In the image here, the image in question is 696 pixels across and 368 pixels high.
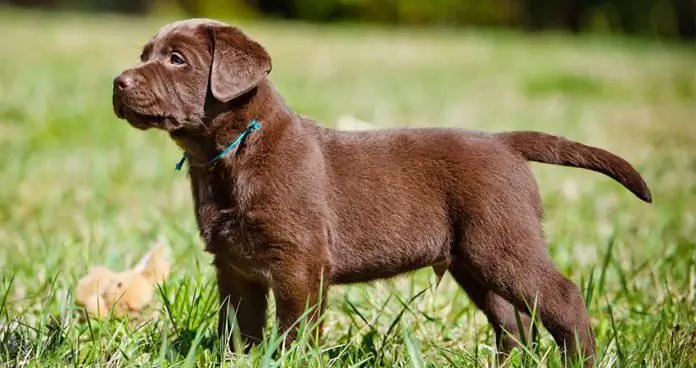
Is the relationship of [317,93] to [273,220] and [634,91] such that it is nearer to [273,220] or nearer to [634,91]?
[634,91]

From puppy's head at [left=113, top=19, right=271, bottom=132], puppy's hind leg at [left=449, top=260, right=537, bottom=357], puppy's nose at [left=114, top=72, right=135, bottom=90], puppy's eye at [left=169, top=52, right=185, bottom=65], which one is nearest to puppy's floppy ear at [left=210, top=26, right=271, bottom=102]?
puppy's head at [left=113, top=19, right=271, bottom=132]

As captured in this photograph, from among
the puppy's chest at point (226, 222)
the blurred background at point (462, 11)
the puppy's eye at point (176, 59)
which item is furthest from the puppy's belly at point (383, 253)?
the blurred background at point (462, 11)

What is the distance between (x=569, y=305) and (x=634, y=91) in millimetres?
9527

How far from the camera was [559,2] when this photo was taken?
1018 inches

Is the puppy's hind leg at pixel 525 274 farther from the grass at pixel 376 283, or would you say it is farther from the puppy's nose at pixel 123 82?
the puppy's nose at pixel 123 82

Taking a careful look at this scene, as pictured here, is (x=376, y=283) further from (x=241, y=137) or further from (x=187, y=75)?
(x=187, y=75)

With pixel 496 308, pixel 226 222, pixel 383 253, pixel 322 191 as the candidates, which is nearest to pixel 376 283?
pixel 496 308

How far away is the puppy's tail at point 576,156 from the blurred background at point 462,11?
891 inches

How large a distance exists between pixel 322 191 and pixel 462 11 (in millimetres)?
24469

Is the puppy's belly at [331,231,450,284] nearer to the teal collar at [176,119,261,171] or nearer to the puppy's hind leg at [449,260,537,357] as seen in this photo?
the puppy's hind leg at [449,260,537,357]

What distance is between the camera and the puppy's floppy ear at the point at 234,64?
9.02 feet

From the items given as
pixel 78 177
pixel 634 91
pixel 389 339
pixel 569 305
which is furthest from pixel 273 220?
pixel 634 91

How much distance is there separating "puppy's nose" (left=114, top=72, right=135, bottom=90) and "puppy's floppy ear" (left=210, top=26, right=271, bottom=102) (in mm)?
243

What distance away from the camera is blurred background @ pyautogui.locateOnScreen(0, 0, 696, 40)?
965 inches
